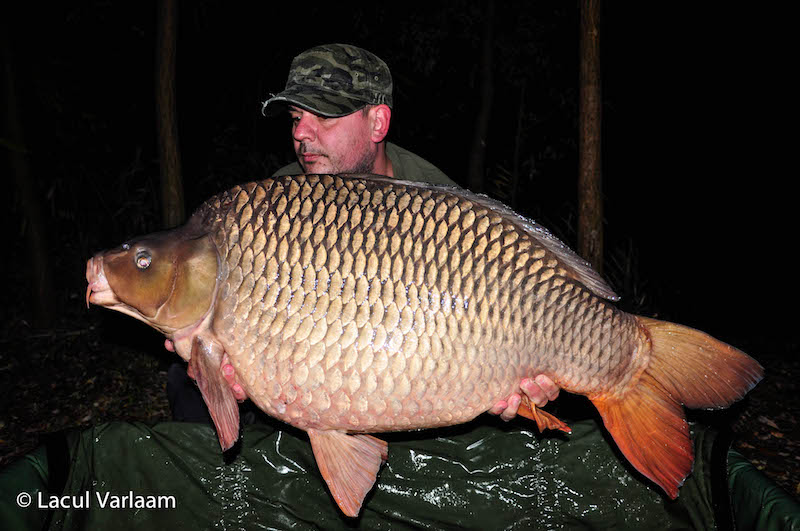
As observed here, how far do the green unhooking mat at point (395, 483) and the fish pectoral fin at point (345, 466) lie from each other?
425mm

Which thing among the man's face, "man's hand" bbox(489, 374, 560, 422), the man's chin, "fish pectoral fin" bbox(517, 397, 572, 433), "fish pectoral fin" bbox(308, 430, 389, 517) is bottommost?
"fish pectoral fin" bbox(308, 430, 389, 517)

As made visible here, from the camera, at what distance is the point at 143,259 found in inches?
51.1

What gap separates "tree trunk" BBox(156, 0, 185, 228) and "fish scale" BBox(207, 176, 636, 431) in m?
2.10

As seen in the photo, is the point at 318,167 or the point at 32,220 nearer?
the point at 318,167

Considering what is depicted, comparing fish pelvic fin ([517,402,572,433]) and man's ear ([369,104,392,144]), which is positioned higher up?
man's ear ([369,104,392,144])

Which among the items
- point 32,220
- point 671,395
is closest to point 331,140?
point 671,395

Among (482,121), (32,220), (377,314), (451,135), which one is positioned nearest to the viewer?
(377,314)

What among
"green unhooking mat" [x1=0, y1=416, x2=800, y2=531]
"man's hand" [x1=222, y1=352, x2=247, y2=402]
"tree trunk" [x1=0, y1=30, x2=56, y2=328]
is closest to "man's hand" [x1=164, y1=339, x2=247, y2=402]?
"man's hand" [x1=222, y1=352, x2=247, y2=402]

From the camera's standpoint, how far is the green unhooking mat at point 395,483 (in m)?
1.72

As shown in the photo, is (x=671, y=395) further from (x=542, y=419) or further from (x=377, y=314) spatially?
(x=377, y=314)

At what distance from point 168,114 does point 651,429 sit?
2.69 meters

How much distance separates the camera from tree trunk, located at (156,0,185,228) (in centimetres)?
311

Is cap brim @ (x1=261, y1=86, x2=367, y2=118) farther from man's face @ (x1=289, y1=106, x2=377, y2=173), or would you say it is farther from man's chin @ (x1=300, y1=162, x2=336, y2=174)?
man's chin @ (x1=300, y1=162, x2=336, y2=174)

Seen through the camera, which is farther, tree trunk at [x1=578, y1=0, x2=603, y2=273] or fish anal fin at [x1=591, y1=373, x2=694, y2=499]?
tree trunk at [x1=578, y1=0, x2=603, y2=273]
